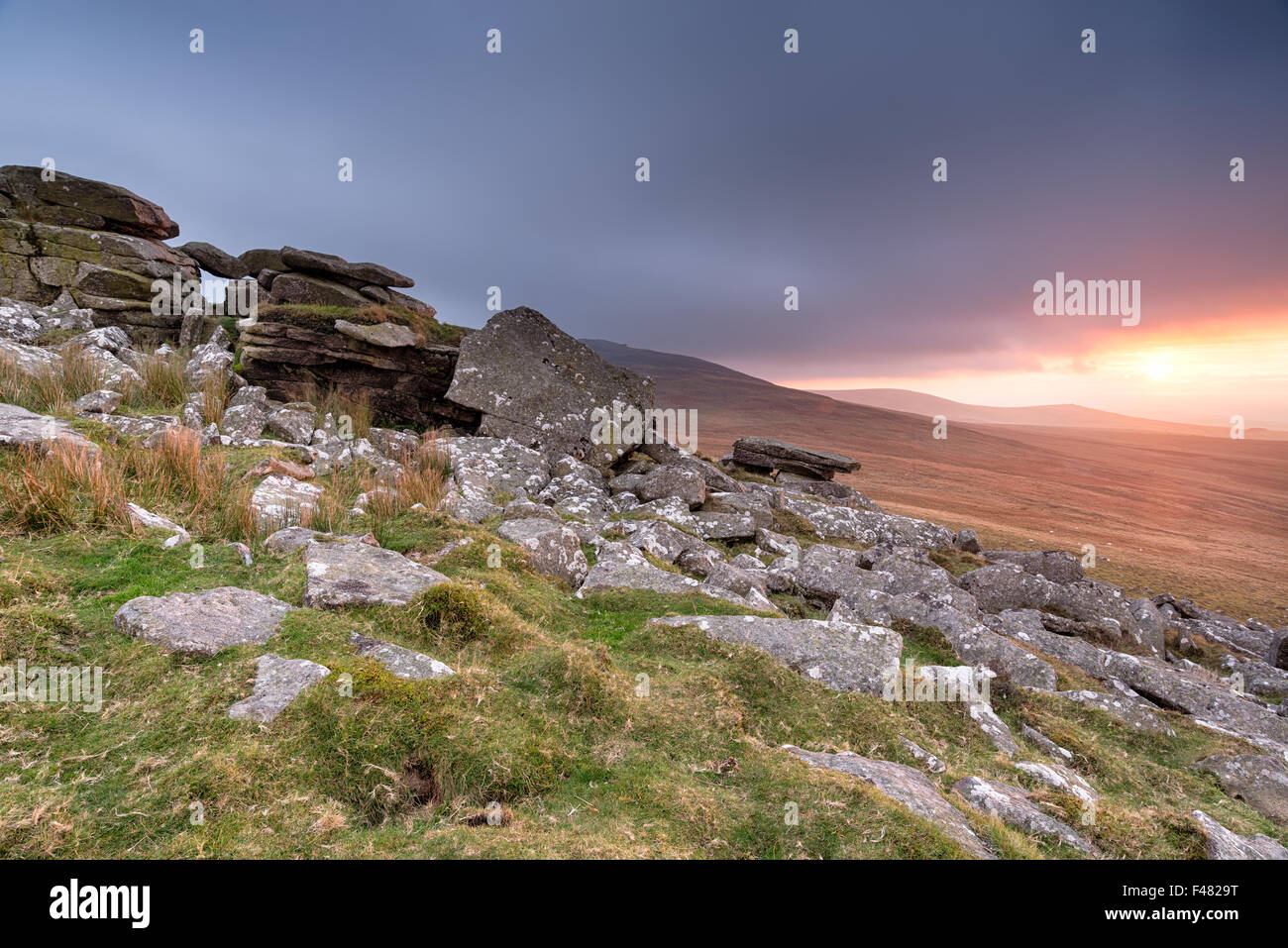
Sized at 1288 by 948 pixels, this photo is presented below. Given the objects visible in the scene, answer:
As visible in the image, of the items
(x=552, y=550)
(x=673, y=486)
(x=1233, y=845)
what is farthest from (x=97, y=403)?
(x=1233, y=845)

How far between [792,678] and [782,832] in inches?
77.4

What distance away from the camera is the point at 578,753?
3484 millimetres

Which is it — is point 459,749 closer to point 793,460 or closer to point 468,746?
point 468,746

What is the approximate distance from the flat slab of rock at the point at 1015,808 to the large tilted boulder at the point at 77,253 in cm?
2030

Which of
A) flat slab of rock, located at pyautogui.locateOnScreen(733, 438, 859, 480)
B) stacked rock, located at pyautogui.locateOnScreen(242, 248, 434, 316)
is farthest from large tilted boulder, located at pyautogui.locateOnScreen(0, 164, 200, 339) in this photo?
flat slab of rock, located at pyautogui.locateOnScreen(733, 438, 859, 480)

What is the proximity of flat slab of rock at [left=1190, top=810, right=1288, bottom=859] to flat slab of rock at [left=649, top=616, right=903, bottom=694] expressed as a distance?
82.0 inches

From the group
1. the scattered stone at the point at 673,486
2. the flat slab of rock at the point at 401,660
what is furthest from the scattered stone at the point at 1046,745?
the scattered stone at the point at 673,486

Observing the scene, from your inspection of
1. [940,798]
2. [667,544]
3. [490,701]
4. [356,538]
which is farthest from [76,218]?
[940,798]

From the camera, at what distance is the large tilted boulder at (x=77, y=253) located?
15625 mm

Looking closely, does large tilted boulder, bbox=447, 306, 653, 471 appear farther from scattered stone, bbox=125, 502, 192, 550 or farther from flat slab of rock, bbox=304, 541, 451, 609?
scattered stone, bbox=125, 502, 192, 550

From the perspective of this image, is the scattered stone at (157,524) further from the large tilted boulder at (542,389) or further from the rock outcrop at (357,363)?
the rock outcrop at (357,363)

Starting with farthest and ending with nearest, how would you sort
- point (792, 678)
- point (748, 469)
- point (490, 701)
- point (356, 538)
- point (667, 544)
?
1. point (748, 469)
2. point (667, 544)
3. point (356, 538)
4. point (792, 678)
5. point (490, 701)

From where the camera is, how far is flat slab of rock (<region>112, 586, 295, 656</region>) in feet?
12.6
